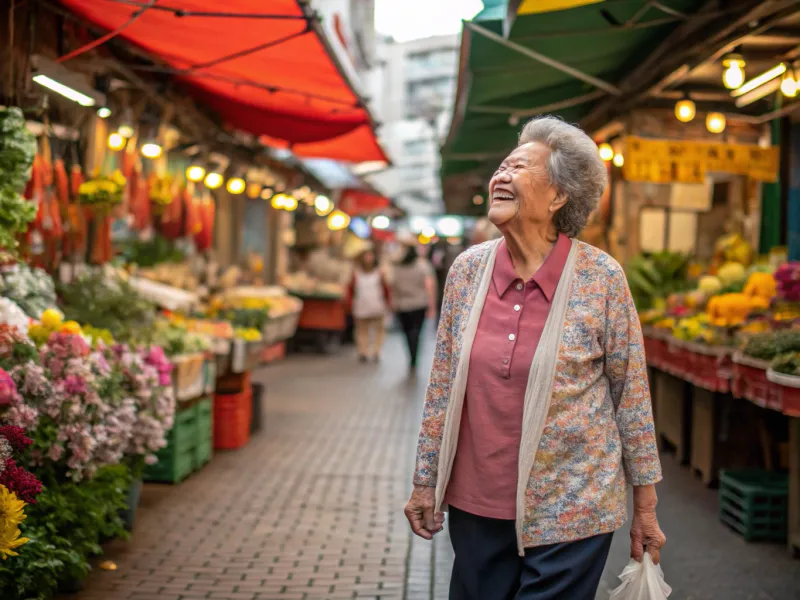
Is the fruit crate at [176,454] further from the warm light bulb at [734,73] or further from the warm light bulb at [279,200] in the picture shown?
the warm light bulb at [279,200]

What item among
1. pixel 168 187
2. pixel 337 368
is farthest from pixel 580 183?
pixel 337 368

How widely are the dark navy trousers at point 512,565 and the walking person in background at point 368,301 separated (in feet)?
47.2

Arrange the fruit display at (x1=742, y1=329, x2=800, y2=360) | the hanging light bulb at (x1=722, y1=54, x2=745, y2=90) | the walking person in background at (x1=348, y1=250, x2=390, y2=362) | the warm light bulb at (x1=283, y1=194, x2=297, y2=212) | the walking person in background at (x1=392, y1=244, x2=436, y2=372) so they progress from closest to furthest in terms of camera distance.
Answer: the fruit display at (x1=742, y1=329, x2=800, y2=360) → the hanging light bulb at (x1=722, y1=54, x2=745, y2=90) → the walking person in background at (x1=392, y1=244, x2=436, y2=372) → the warm light bulb at (x1=283, y1=194, x2=297, y2=212) → the walking person in background at (x1=348, y1=250, x2=390, y2=362)

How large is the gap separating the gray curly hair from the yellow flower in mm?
2281

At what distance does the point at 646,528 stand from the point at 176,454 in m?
4.82

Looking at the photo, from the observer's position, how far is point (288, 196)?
16531mm

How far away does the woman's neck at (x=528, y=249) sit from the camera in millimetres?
3006

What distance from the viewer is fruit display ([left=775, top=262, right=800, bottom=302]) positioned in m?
6.32

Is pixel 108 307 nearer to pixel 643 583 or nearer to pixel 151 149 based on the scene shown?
pixel 151 149

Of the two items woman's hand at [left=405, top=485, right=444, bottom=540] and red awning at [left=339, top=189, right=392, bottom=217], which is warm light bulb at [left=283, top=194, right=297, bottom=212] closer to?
red awning at [left=339, top=189, right=392, bottom=217]

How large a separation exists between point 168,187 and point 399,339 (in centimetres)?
1597

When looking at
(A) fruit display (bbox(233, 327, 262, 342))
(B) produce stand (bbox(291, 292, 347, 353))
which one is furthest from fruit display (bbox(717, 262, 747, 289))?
(B) produce stand (bbox(291, 292, 347, 353))

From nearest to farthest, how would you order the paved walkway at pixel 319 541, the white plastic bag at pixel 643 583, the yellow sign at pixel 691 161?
the white plastic bag at pixel 643 583 < the paved walkway at pixel 319 541 < the yellow sign at pixel 691 161

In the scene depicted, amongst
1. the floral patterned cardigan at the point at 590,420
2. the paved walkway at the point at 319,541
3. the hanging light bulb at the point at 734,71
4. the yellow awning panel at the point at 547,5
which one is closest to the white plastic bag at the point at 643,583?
the floral patterned cardigan at the point at 590,420
